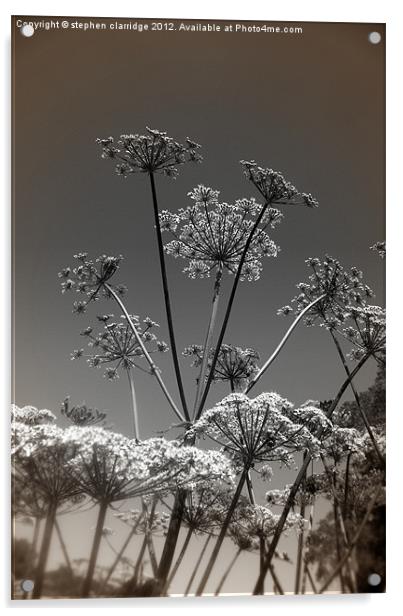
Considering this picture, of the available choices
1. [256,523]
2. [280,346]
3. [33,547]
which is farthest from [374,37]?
[33,547]

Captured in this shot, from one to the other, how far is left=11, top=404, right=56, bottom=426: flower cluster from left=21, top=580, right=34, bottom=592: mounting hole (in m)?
0.67

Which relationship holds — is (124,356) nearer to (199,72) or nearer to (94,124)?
(94,124)

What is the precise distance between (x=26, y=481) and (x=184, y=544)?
0.73 m

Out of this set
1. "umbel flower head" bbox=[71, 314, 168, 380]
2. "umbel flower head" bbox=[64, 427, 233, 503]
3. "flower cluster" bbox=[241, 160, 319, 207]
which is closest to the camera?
"umbel flower head" bbox=[64, 427, 233, 503]

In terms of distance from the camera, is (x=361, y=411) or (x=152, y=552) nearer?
(x=152, y=552)

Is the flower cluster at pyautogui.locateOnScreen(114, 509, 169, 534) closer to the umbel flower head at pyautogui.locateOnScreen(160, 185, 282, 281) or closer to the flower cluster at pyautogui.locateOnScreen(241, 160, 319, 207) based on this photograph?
the umbel flower head at pyautogui.locateOnScreen(160, 185, 282, 281)

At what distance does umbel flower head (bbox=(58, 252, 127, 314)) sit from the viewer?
3.36 meters

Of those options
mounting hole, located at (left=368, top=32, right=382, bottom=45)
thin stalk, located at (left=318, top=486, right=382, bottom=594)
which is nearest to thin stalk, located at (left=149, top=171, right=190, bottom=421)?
thin stalk, located at (left=318, top=486, right=382, bottom=594)

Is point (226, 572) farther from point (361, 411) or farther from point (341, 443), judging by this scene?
point (361, 411)

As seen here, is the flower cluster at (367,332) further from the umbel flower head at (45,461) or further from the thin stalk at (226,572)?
the umbel flower head at (45,461)

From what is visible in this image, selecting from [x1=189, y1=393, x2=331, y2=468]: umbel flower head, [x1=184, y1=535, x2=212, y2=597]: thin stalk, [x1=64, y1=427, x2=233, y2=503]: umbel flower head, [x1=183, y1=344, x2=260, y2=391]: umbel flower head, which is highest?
[x1=183, y1=344, x2=260, y2=391]: umbel flower head

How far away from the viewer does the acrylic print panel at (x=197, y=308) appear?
329 centimetres

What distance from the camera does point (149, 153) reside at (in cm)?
342

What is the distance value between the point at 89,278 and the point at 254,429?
977mm
